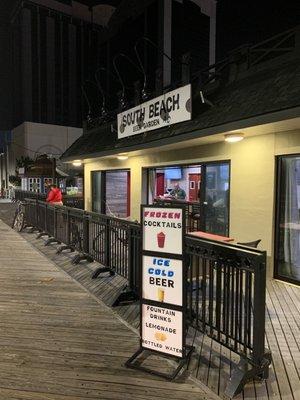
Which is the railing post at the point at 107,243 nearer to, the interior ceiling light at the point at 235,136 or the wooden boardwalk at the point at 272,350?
the wooden boardwalk at the point at 272,350

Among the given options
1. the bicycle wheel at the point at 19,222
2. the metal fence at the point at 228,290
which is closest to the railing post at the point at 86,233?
the metal fence at the point at 228,290

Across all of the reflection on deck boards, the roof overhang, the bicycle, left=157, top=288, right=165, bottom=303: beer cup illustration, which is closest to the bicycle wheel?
the bicycle

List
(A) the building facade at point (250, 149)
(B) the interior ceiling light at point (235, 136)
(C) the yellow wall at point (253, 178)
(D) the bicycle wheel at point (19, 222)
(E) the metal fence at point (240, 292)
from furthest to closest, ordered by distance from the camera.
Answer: (D) the bicycle wheel at point (19, 222)
(B) the interior ceiling light at point (235, 136)
(C) the yellow wall at point (253, 178)
(A) the building facade at point (250, 149)
(E) the metal fence at point (240, 292)

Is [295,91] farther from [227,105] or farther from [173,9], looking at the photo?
[173,9]

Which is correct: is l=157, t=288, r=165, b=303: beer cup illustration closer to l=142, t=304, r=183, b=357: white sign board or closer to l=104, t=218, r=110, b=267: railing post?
l=142, t=304, r=183, b=357: white sign board

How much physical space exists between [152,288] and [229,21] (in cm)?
1436

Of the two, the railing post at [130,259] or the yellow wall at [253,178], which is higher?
the yellow wall at [253,178]

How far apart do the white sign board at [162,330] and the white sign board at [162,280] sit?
0.40 feet

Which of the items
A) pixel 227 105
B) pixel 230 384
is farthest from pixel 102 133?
pixel 230 384

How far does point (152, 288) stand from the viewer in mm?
3449

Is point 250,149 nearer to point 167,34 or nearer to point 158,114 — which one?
point 158,114

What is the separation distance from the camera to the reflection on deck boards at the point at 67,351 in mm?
2965

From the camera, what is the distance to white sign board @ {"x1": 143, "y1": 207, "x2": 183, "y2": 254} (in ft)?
10.6

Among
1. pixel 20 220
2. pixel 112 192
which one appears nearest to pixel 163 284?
pixel 112 192
